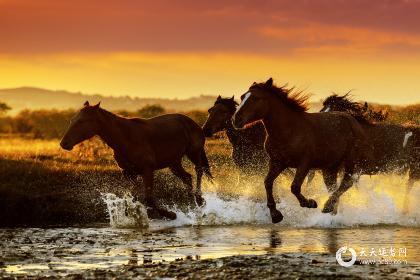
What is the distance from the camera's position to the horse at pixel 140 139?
608 inches

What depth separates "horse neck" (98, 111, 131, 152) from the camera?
1571 cm

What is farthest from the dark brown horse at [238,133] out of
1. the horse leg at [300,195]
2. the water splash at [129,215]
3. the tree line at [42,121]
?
the tree line at [42,121]

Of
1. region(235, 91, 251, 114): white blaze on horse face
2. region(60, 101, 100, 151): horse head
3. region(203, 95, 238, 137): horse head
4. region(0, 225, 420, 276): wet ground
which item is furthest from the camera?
region(203, 95, 238, 137): horse head

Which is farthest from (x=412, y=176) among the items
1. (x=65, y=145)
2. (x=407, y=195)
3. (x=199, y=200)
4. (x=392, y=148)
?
(x=65, y=145)

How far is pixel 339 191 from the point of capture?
15766mm

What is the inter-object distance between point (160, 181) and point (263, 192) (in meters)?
3.32

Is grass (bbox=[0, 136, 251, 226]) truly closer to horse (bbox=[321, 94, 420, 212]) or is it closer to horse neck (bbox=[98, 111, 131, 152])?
horse neck (bbox=[98, 111, 131, 152])

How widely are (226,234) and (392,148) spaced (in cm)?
459

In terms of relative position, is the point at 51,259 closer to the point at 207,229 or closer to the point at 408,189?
the point at 207,229

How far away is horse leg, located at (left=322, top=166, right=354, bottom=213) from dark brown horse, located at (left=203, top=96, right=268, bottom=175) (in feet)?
7.24

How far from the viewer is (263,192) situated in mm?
18609

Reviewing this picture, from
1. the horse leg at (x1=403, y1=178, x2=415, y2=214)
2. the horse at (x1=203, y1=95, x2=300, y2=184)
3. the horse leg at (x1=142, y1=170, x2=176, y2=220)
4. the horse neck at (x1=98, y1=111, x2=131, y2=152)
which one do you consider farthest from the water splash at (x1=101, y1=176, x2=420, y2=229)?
the horse neck at (x1=98, y1=111, x2=131, y2=152)

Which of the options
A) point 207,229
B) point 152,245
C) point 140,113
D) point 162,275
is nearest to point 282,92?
point 207,229

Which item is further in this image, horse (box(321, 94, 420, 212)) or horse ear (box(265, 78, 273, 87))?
horse (box(321, 94, 420, 212))
